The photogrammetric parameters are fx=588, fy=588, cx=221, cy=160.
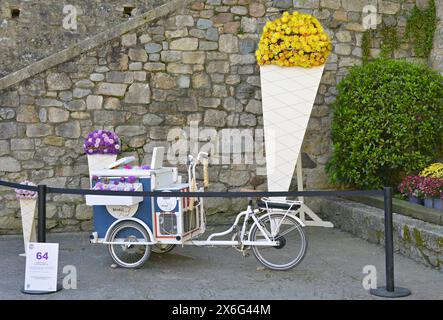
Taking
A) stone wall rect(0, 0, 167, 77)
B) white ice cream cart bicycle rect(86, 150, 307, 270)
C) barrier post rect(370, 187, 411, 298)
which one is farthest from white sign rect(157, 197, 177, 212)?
stone wall rect(0, 0, 167, 77)

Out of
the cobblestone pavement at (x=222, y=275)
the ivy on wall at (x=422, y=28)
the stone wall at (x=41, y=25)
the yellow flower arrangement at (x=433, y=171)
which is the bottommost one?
the cobblestone pavement at (x=222, y=275)

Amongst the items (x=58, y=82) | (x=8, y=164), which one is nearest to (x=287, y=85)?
(x=58, y=82)

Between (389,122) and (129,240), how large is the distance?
11.0 ft

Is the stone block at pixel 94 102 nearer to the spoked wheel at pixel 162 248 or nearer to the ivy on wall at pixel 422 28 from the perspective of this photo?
the spoked wheel at pixel 162 248

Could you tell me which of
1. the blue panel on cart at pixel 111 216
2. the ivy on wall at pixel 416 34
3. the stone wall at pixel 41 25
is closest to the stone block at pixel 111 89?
the blue panel on cart at pixel 111 216

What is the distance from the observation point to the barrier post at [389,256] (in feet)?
14.3

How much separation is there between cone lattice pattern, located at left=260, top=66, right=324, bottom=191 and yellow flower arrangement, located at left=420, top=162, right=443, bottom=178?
1441mm

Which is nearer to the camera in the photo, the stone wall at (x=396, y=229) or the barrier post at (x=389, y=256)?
the barrier post at (x=389, y=256)

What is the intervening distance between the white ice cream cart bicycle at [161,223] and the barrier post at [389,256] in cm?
90

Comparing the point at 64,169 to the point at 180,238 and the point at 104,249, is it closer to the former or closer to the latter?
the point at 104,249

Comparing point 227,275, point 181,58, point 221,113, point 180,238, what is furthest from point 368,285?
point 181,58

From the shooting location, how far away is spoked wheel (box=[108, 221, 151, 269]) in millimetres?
5340

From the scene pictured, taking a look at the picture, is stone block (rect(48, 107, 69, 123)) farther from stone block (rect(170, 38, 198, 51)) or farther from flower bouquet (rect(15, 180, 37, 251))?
stone block (rect(170, 38, 198, 51))

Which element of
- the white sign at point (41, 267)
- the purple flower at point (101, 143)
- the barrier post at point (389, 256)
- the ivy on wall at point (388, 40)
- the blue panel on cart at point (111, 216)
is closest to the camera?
the barrier post at point (389, 256)
